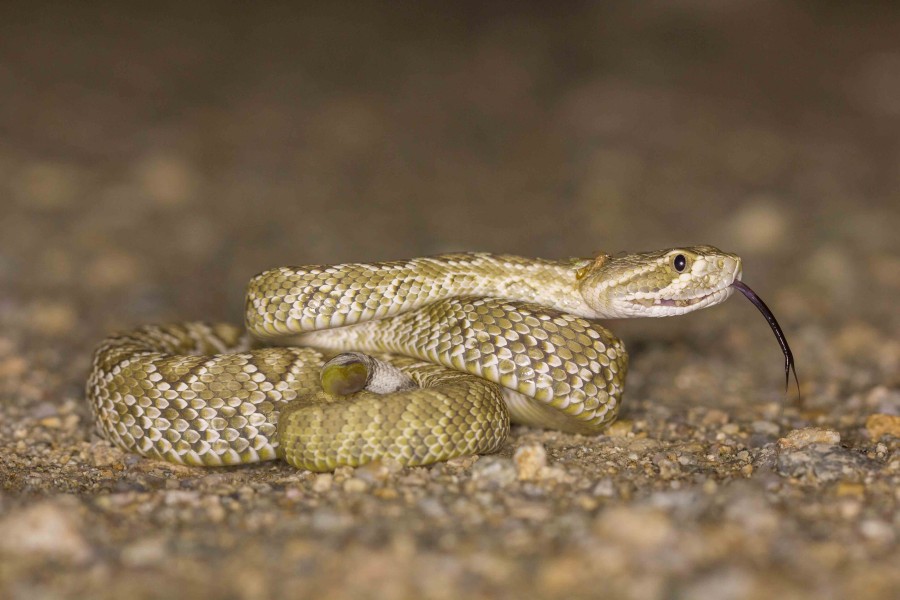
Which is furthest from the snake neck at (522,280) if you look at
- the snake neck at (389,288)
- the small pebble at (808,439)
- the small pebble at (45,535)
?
the small pebble at (45,535)

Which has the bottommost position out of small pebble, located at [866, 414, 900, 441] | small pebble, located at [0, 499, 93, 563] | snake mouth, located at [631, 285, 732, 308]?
small pebble, located at [866, 414, 900, 441]

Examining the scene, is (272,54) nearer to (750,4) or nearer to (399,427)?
(750,4)

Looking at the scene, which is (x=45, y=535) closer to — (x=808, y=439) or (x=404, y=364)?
(x=404, y=364)

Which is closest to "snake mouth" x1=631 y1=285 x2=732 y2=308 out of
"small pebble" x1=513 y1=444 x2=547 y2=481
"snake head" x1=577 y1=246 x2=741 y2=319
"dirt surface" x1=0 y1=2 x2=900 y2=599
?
"snake head" x1=577 y1=246 x2=741 y2=319

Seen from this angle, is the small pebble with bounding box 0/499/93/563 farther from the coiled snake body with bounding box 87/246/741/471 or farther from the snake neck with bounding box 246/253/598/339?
the snake neck with bounding box 246/253/598/339

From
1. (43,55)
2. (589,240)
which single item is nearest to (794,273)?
(589,240)

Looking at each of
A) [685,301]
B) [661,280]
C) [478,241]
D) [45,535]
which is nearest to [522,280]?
[661,280]

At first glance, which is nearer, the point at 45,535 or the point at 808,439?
the point at 45,535
